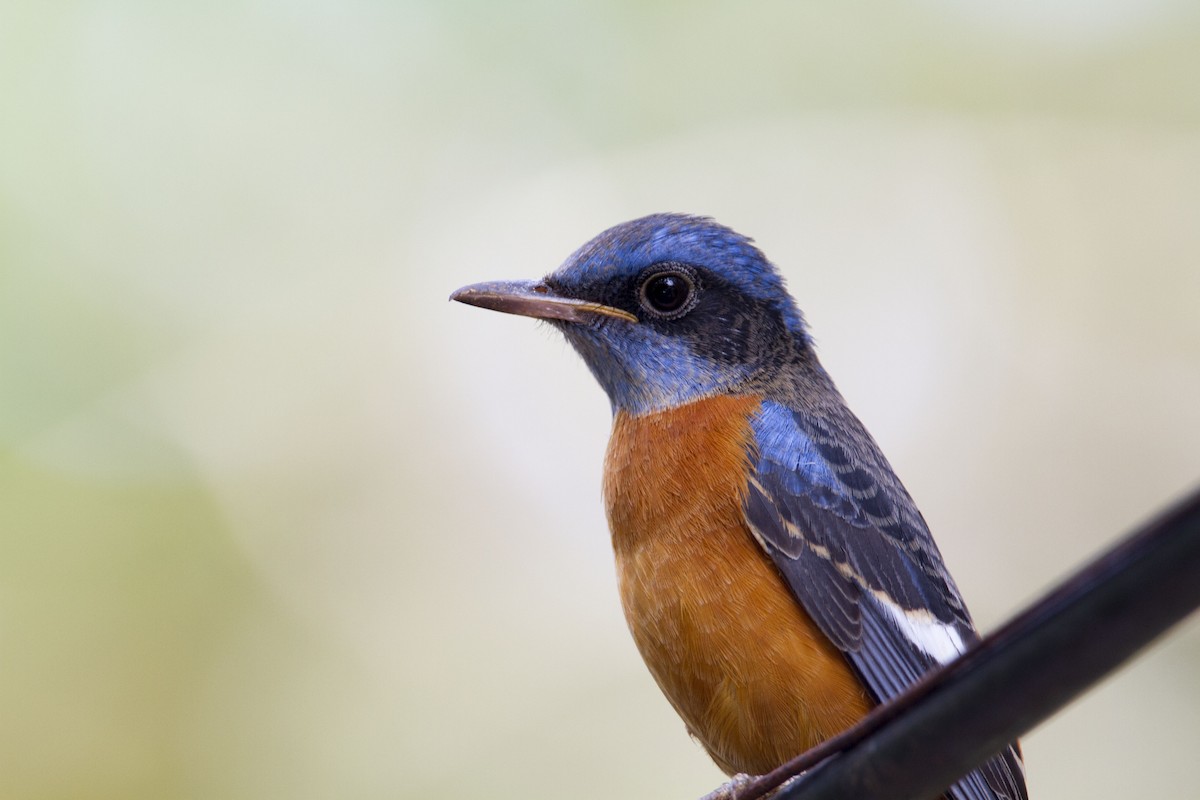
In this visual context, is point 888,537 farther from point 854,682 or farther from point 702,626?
A: point 702,626

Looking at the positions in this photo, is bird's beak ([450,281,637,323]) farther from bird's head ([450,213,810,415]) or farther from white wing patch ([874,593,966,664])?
white wing patch ([874,593,966,664])

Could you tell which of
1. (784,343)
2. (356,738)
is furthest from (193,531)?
(784,343)

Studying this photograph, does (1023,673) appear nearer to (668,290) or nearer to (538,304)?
(668,290)

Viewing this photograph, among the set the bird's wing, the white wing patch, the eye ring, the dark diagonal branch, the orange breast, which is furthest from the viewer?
the eye ring

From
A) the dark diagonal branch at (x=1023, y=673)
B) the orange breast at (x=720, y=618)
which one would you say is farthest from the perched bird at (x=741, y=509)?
the dark diagonal branch at (x=1023, y=673)

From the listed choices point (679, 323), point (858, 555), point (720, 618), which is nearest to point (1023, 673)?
point (720, 618)

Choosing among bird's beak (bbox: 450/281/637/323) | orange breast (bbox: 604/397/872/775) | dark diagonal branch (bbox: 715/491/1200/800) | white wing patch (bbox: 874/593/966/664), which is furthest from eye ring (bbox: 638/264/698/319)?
dark diagonal branch (bbox: 715/491/1200/800)
